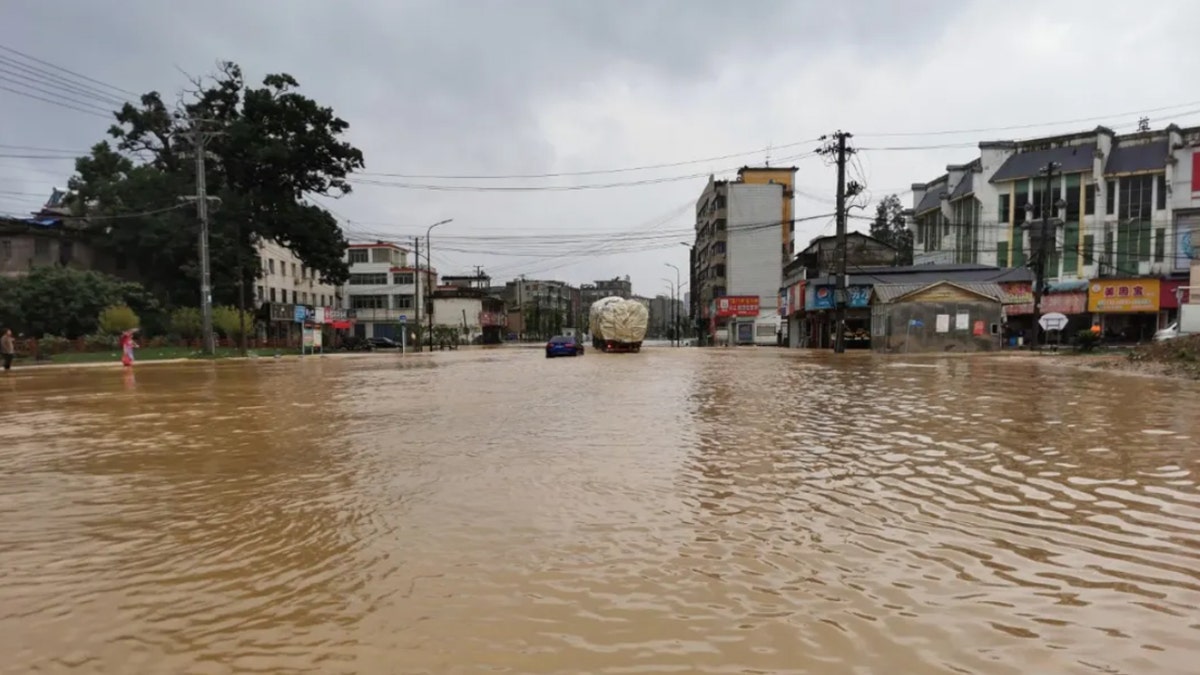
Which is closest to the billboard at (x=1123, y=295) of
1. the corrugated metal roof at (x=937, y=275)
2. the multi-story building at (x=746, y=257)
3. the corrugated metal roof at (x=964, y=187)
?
the corrugated metal roof at (x=937, y=275)

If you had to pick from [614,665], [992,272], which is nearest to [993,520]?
[614,665]

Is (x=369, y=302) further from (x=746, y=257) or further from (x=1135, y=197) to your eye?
(x=1135, y=197)

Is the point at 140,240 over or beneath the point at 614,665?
over

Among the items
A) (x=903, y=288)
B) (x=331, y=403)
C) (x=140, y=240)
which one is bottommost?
(x=331, y=403)

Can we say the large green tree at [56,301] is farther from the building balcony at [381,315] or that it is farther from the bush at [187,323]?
the building balcony at [381,315]

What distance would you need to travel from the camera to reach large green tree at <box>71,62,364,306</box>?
48.7 meters

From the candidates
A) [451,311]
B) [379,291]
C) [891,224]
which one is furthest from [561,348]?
[891,224]

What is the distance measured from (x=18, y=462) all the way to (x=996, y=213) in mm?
54501

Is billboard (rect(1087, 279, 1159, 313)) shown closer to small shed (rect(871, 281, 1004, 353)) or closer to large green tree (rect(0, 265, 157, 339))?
small shed (rect(871, 281, 1004, 353))

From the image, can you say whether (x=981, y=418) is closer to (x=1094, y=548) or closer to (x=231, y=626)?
(x=1094, y=548)

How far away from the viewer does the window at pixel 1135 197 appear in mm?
43312

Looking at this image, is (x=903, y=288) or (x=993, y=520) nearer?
(x=993, y=520)

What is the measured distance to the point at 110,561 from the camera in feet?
15.1

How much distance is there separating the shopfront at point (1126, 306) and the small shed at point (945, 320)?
10.9 metres
